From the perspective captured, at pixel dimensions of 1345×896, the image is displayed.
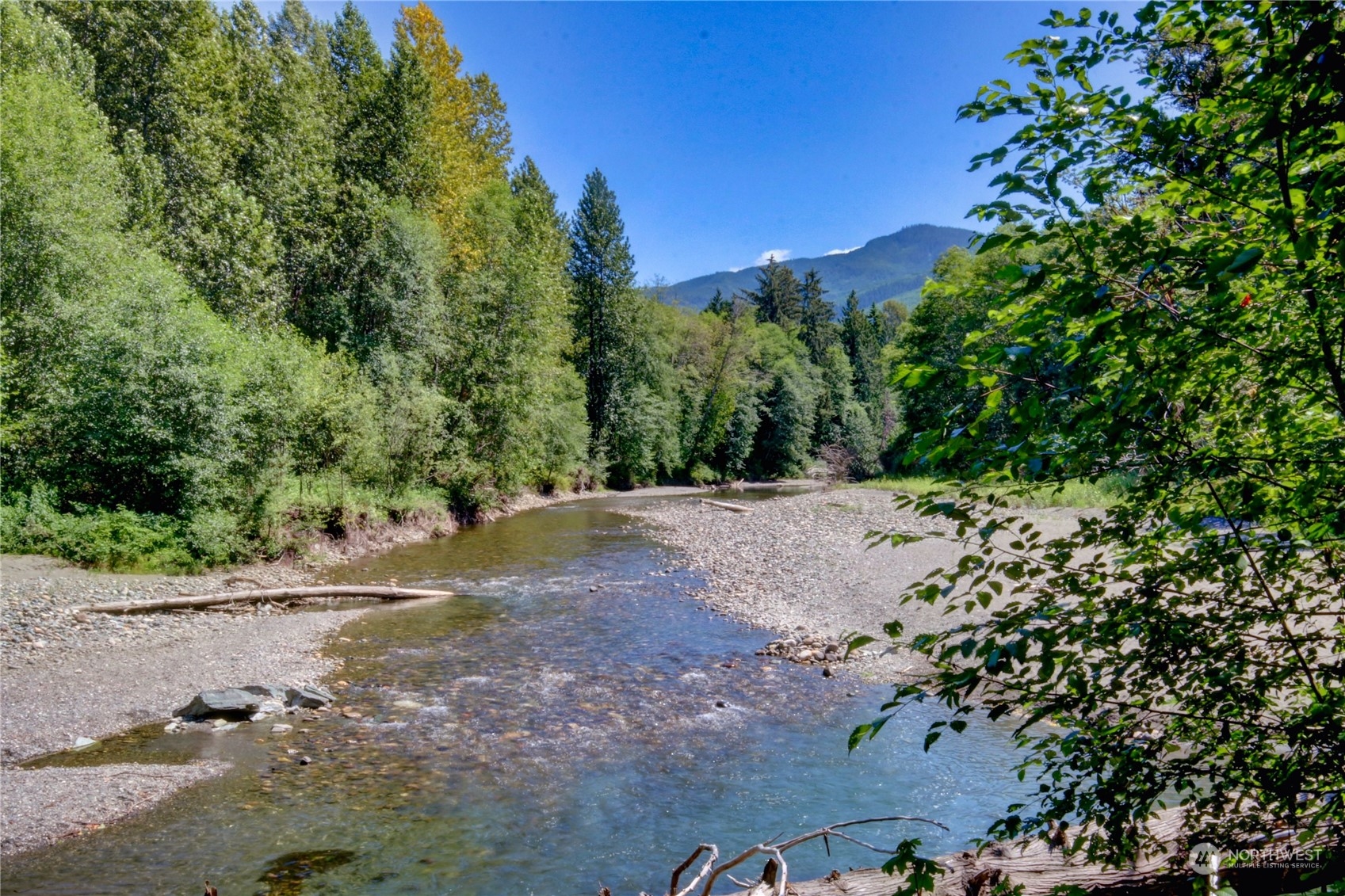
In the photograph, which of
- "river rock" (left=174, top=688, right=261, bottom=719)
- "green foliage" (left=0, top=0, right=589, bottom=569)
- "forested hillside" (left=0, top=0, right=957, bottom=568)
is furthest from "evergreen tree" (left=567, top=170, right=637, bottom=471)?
"river rock" (left=174, top=688, right=261, bottom=719)

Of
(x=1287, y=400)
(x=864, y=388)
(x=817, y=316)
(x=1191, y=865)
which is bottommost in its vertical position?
(x=1191, y=865)

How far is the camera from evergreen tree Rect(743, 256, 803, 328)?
8394 centimetres

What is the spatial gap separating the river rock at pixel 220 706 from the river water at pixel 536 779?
0.44 meters

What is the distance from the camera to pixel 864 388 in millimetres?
83500

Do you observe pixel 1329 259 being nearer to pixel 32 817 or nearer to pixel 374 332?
pixel 32 817

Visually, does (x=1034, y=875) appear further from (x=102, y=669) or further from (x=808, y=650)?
(x=102, y=669)

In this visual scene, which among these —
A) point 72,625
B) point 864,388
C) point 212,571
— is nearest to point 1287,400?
point 72,625

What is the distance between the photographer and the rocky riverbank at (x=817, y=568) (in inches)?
516

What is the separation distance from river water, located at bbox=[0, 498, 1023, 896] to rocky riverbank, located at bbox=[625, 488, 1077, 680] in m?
1.29

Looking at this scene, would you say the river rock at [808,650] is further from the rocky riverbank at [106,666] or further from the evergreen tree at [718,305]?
the evergreen tree at [718,305]

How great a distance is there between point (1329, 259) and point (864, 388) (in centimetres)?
8453

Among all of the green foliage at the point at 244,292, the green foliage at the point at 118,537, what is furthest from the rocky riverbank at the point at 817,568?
the green foliage at the point at 118,537

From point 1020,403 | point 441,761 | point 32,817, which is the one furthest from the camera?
point 441,761

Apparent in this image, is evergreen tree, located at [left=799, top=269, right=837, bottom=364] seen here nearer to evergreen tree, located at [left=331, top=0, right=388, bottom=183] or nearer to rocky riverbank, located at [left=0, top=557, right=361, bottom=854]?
evergreen tree, located at [left=331, top=0, right=388, bottom=183]
